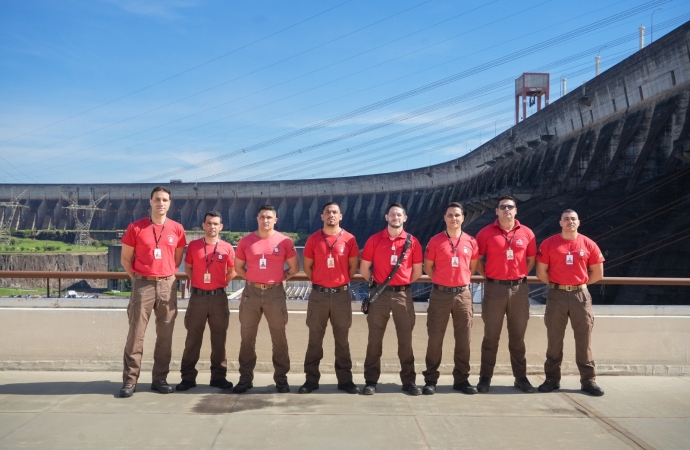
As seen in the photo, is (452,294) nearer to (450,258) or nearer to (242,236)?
(450,258)

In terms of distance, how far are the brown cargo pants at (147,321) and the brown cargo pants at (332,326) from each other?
4.24ft

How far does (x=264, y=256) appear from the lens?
636 centimetres

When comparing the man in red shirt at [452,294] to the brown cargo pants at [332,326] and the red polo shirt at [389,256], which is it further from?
the brown cargo pants at [332,326]

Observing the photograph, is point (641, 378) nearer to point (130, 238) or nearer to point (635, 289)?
point (130, 238)

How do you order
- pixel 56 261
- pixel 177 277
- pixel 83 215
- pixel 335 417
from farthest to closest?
pixel 83 215, pixel 56 261, pixel 177 277, pixel 335 417

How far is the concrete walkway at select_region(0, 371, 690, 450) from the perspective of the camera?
197 inches

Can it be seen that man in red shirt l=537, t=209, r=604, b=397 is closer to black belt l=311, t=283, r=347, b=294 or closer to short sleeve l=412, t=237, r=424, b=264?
short sleeve l=412, t=237, r=424, b=264

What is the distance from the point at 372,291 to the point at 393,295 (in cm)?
20

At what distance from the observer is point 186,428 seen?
5.25m

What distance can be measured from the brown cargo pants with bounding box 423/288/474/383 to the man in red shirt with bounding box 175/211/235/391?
1.91 meters

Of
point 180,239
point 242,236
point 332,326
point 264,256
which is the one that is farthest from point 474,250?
point 242,236

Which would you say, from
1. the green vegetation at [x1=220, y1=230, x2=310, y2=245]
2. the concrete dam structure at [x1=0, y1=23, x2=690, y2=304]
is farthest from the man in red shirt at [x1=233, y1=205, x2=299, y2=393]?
the green vegetation at [x1=220, y1=230, x2=310, y2=245]

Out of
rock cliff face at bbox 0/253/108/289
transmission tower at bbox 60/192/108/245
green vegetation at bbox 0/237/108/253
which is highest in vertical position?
transmission tower at bbox 60/192/108/245

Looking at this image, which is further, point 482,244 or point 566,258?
point 482,244
